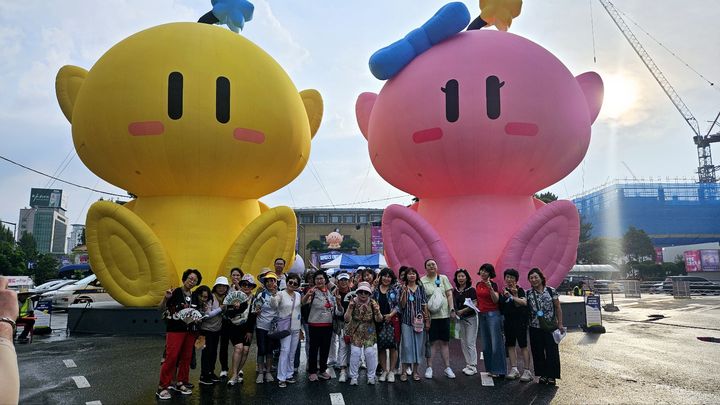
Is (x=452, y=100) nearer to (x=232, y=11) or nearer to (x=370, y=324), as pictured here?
(x=370, y=324)

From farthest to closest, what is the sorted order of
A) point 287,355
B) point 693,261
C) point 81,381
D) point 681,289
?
point 693,261, point 681,289, point 81,381, point 287,355

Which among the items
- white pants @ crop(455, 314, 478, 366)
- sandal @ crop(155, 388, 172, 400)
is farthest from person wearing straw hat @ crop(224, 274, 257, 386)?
white pants @ crop(455, 314, 478, 366)

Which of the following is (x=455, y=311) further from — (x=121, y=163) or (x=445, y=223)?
(x=121, y=163)

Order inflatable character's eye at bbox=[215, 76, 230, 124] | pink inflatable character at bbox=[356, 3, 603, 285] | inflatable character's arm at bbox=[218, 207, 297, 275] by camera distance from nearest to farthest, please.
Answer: pink inflatable character at bbox=[356, 3, 603, 285] < inflatable character's eye at bbox=[215, 76, 230, 124] < inflatable character's arm at bbox=[218, 207, 297, 275]

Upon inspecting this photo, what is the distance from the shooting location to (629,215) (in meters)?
70.2

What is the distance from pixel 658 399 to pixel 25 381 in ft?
25.1

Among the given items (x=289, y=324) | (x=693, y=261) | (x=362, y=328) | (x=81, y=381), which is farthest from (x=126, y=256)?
(x=693, y=261)

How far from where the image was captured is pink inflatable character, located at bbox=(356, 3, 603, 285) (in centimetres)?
958

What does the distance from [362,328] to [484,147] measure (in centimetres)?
505

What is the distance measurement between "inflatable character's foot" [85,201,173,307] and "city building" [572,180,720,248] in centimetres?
6989

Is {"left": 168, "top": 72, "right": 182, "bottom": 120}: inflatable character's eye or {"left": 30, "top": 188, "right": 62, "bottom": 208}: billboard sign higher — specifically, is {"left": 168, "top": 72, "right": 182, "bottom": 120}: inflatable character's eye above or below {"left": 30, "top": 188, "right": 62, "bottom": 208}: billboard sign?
below

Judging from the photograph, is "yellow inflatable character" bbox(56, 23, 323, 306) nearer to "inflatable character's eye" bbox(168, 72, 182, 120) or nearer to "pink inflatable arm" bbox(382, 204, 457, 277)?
"inflatable character's eye" bbox(168, 72, 182, 120)

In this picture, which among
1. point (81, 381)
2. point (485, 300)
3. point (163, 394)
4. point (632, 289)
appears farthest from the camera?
point (632, 289)

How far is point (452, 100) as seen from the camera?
9.72 metres
